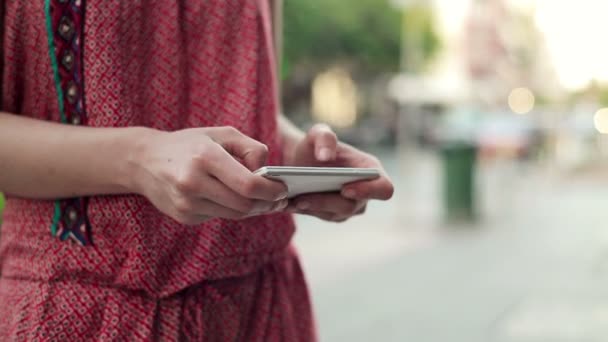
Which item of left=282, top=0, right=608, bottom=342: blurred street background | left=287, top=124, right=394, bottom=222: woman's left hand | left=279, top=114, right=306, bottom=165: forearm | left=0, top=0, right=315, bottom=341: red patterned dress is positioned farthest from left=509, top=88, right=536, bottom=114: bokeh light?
left=0, top=0, right=315, bottom=341: red patterned dress

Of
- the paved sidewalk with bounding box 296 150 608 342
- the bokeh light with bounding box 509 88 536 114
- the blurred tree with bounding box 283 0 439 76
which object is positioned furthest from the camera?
the bokeh light with bounding box 509 88 536 114

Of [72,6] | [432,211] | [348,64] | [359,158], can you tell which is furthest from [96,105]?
[348,64]

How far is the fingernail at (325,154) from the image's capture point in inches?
42.9

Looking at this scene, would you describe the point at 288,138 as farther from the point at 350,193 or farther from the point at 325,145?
the point at 350,193

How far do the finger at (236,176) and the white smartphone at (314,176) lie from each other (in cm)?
1

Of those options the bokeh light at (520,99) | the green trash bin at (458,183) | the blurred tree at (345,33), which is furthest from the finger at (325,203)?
the bokeh light at (520,99)

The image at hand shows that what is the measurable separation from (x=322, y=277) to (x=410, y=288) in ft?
2.53

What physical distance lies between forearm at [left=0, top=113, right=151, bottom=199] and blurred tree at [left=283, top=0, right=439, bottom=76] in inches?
945

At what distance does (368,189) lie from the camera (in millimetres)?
985

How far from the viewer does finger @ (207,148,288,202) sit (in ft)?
2.62

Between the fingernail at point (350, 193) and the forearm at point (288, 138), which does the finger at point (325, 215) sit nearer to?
the fingernail at point (350, 193)

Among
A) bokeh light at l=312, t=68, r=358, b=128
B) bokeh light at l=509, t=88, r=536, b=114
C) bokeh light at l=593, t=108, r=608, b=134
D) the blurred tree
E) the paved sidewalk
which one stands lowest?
the paved sidewalk

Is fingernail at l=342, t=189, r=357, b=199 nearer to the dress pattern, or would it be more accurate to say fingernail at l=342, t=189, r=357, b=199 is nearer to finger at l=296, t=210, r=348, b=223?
finger at l=296, t=210, r=348, b=223

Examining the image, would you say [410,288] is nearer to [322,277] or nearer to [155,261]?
[322,277]
